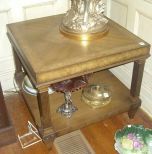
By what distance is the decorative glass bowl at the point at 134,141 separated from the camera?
4.75 feet

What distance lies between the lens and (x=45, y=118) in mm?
1419

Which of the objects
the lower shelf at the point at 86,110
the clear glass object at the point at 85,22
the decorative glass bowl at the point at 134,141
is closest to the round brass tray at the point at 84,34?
the clear glass object at the point at 85,22

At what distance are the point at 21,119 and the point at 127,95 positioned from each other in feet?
2.46

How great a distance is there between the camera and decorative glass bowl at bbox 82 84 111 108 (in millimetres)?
1675

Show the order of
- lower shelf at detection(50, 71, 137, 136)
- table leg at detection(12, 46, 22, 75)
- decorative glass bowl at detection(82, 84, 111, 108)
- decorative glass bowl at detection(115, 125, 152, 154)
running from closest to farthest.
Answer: decorative glass bowl at detection(115, 125, 152, 154) < lower shelf at detection(50, 71, 137, 136) < decorative glass bowl at detection(82, 84, 111, 108) < table leg at detection(12, 46, 22, 75)

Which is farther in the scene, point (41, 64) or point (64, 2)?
point (64, 2)

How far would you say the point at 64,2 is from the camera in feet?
6.21

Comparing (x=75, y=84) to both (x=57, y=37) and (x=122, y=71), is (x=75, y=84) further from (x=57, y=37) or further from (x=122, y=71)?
(x=122, y=71)

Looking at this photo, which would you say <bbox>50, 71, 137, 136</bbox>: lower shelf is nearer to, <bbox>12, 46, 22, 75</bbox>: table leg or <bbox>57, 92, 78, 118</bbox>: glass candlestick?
<bbox>57, 92, 78, 118</bbox>: glass candlestick

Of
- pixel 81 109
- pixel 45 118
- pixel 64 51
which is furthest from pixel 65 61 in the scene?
pixel 81 109

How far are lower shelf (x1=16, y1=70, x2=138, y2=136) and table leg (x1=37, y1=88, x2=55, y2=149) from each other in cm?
5

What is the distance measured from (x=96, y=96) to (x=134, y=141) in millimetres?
380

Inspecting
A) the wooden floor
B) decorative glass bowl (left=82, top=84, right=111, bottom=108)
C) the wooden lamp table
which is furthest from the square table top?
the wooden floor

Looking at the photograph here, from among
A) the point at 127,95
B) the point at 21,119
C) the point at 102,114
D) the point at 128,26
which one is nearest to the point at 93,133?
the point at 102,114
